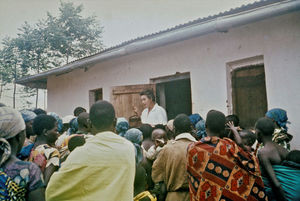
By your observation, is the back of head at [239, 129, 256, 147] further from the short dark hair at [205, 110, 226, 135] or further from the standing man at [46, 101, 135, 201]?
the standing man at [46, 101, 135, 201]

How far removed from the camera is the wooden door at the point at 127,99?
621 cm

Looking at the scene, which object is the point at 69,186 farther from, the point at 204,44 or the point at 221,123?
the point at 204,44

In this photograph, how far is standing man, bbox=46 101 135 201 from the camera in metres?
1.56

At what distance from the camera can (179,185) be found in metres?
2.84

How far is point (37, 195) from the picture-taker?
1.64m

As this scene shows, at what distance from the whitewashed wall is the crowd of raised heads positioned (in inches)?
45.6

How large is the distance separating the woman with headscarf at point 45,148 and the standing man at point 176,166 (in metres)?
1.11

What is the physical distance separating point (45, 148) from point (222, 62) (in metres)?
3.75

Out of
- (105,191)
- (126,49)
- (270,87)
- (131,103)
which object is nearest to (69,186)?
(105,191)

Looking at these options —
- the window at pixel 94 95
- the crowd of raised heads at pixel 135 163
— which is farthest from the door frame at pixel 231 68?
the window at pixel 94 95

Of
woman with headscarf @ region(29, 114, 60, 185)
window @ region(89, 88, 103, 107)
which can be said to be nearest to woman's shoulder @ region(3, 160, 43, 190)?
woman with headscarf @ region(29, 114, 60, 185)

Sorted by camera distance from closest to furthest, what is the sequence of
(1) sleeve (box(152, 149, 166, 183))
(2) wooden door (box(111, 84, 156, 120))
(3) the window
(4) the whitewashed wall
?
(1) sleeve (box(152, 149, 166, 183)), (4) the whitewashed wall, (2) wooden door (box(111, 84, 156, 120)), (3) the window

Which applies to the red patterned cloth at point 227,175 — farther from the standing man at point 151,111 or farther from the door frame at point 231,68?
the standing man at point 151,111

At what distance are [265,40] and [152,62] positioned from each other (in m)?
2.85
